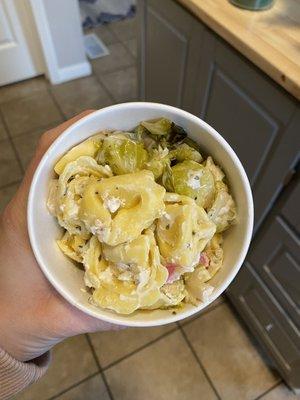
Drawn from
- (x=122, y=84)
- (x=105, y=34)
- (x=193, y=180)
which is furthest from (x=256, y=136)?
(x=105, y=34)

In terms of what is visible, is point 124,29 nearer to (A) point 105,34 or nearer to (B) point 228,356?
(A) point 105,34

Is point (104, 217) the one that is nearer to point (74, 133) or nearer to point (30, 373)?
point (74, 133)

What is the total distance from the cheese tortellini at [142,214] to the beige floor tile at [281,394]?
76cm

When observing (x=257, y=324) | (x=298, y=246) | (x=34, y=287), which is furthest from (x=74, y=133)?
(x=257, y=324)

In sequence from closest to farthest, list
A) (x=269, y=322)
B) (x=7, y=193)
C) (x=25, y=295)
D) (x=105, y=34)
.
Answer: (x=25, y=295)
(x=269, y=322)
(x=7, y=193)
(x=105, y=34)

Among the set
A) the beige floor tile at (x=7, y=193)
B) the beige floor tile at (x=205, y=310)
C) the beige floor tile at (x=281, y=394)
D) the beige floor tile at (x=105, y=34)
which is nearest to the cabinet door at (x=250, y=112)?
the beige floor tile at (x=205, y=310)

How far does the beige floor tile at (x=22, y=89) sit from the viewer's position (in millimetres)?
1608

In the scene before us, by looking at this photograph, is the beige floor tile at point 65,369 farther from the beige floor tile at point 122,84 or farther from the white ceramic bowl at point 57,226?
the beige floor tile at point 122,84

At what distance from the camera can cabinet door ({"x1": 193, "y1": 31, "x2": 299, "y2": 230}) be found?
24.0 inches

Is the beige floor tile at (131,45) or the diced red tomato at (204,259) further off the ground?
the diced red tomato at (204,259)

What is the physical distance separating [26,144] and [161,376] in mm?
1056

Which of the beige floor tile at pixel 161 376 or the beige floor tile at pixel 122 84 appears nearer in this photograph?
the beige floor tile at pixel 161 376

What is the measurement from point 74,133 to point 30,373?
0.39 m

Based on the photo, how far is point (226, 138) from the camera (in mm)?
797
